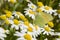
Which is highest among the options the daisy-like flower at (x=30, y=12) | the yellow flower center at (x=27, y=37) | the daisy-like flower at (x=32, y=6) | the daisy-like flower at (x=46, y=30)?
the daisy-like flower at (x=32, y=6)

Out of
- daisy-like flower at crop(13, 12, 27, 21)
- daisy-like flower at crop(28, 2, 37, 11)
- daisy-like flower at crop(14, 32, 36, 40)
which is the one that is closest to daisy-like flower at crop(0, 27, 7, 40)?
daisy-like flower at crop(14, 32, 36, 40)

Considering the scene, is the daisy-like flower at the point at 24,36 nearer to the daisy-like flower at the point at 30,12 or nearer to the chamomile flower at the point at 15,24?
the chamomile flower at the point at 15,24

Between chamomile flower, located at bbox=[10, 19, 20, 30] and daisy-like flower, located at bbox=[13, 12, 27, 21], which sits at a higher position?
daisy-like flower, located at bbox=[13, 12, 27, 21]

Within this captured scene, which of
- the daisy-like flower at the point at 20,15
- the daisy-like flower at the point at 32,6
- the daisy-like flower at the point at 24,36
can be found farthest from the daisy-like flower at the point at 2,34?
the daisy-like flower at the point at 32,6

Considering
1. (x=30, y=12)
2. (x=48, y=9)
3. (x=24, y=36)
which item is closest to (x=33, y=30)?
(x=24, y=36)

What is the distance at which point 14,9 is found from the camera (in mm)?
1595

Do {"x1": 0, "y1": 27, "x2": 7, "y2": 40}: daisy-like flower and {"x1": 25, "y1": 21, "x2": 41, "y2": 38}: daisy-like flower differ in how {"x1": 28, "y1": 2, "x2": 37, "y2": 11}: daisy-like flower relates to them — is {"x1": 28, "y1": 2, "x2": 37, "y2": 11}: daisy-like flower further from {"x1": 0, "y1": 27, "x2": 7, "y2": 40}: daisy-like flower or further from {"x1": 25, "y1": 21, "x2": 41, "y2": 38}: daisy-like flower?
{"x1": 0, "y1": 27, "x2": 7, "y2": 40}: daisy-like flower

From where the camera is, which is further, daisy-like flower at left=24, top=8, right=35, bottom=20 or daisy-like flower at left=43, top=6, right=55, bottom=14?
daisy-like flower at left=43, top=6, right=55, bottom=14

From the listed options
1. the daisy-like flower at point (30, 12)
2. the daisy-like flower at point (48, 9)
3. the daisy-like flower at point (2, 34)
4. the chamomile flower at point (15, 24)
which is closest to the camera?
the daisy-like flower at point (2, 34)

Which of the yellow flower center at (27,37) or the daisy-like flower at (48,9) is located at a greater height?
the daisy-like flower at (48,9)

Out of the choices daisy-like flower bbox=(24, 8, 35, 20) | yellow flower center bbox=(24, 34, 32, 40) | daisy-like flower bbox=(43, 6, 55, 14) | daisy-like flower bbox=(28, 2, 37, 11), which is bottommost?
yellow flower center bbox=(24, 34, 32, 40)

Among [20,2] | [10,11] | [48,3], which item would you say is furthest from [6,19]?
[48,3]

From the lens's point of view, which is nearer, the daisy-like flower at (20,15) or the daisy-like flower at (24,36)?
the daisy-like flower at (24,36)

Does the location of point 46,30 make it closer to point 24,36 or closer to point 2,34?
point 24,36
